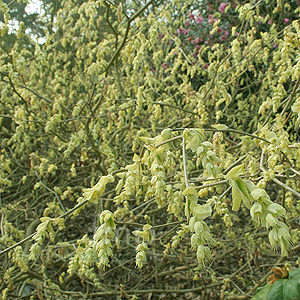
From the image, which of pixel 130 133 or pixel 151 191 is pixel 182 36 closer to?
pixel 130 133

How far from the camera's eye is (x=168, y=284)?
387 centimetres

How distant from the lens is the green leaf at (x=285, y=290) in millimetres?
1090

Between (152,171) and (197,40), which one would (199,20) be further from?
(152,171)

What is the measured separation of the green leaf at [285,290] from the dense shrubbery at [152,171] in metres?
0.24

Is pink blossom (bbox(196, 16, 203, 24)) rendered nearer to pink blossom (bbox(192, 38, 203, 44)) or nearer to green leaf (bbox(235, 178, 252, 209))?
pink blossom (bbox(192, 38, 203, 44))

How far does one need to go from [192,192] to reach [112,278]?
336cm

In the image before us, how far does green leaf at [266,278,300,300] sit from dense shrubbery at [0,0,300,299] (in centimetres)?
24

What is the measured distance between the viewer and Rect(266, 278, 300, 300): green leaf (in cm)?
109

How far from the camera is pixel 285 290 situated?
1108 mm

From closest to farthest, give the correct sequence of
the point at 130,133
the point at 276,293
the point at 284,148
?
the point at 276,293 → the point at 284,148 → the point at 130,133

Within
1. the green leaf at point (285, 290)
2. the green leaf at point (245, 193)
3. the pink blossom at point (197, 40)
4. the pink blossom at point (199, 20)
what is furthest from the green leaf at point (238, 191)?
the pink blossom at point (199, 20)

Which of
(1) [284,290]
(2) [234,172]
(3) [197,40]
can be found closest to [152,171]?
(2) [234,172]

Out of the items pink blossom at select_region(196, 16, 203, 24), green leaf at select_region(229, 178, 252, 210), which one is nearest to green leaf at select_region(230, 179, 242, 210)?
green leaf at select_region(229, 178, 252, 210)

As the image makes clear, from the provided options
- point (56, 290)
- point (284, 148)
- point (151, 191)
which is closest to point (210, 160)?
point (151, 191)
